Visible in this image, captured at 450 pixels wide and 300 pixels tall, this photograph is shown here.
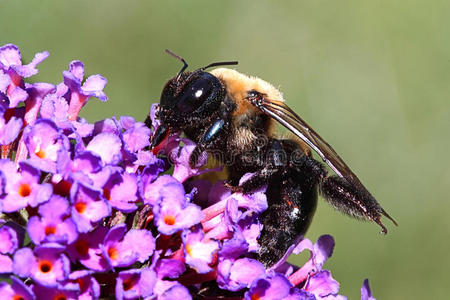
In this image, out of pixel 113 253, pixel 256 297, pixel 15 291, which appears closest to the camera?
pixel 15 291

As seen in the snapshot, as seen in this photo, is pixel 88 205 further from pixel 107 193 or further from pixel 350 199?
pixel 350 199

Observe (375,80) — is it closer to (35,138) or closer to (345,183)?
(345,183)

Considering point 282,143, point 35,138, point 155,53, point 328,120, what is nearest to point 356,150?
point 328,120

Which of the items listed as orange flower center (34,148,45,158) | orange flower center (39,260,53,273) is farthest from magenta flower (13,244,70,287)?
orange flower center (34,148,45,158)

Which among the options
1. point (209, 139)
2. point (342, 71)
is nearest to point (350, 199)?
point (209, 139)

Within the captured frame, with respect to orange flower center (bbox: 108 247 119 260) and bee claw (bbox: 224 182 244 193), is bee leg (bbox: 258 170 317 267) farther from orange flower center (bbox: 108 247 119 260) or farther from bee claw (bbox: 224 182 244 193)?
orange flower center (bbox: 108 247 119 260)

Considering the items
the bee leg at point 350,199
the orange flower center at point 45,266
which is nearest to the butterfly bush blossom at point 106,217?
the orange flower center at point 45,266
